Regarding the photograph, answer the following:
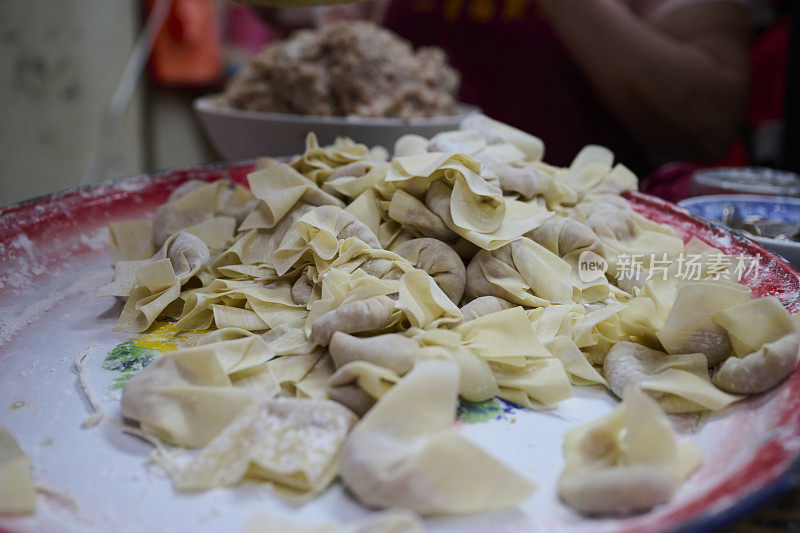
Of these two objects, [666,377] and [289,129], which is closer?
[666,377]

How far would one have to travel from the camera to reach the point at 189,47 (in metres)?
2.36

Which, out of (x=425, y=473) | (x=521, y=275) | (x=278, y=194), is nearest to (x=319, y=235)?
(x=278, y=194)

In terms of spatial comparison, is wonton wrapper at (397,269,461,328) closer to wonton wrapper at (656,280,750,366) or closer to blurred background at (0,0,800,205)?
wonton wrapper at (656,280,750,366)

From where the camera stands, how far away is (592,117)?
1.62 metres

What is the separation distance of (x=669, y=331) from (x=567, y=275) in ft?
0.45

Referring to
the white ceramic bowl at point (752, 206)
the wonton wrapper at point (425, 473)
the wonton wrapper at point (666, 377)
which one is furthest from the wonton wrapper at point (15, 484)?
the white ceramic bowl at point (752, 206)

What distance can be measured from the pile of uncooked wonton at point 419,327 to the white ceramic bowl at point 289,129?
0.24 meters

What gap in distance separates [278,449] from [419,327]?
7.0 inches

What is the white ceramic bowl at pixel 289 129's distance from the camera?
110cm

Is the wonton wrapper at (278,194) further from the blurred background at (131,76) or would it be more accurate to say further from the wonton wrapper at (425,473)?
the blurred background at (131,76)

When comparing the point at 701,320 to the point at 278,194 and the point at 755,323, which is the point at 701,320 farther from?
the point at 278,194

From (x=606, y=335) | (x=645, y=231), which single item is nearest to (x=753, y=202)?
(x=645, y=231)

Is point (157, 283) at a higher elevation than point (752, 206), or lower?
higher

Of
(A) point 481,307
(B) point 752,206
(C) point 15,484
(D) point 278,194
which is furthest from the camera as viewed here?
(B) point 752,206
